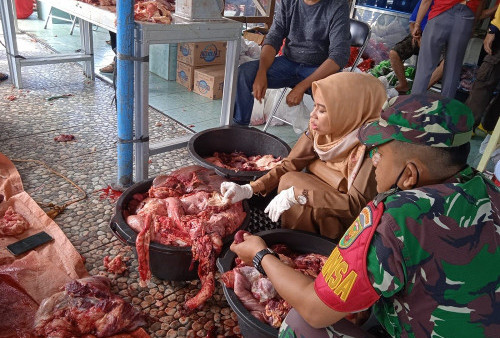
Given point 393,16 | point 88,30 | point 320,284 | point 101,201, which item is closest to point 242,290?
point 320,284

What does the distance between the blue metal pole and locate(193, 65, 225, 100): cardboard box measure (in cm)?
246

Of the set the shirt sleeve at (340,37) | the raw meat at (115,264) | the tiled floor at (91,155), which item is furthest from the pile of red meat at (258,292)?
the shirt sleeve at (340,37)

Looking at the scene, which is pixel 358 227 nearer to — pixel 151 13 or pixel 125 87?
pixel 125 87

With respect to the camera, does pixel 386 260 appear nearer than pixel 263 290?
Yes

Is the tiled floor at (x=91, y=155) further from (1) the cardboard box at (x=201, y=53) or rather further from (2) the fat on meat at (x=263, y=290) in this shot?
(1) the cardboard box at (x=201, y=53)

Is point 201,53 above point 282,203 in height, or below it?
above

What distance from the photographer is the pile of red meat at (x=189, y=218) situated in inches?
81.8

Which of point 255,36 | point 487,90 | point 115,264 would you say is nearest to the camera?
point 115,264

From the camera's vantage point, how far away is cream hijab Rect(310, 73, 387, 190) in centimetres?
222

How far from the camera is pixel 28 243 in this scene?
7.81 ft

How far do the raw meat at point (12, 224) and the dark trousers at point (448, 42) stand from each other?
4.02m

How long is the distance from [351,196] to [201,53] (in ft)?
12.4

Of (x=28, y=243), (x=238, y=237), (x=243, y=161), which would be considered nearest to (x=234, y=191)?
(x=238, y=237)

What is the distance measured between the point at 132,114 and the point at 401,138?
213 cm
